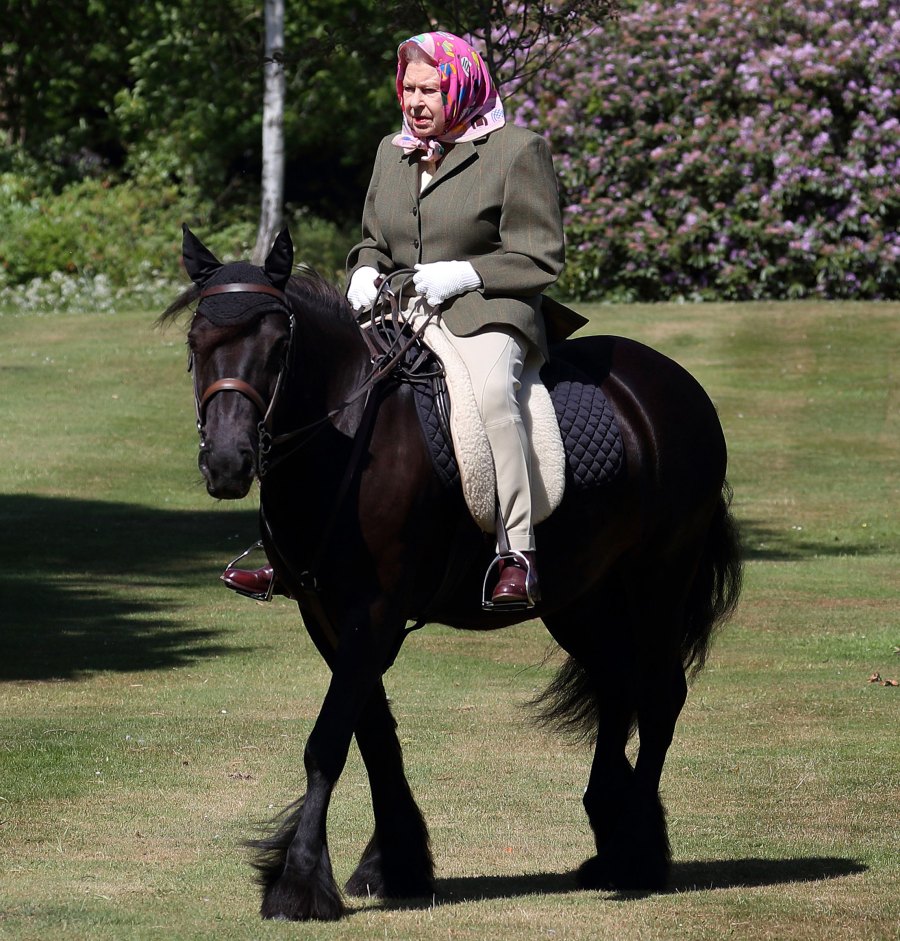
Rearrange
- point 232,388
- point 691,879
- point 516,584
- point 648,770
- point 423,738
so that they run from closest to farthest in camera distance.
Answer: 1. point 232,388
2. point 516,584
3. point 691,879
4. point 648,770
5. point 423,738

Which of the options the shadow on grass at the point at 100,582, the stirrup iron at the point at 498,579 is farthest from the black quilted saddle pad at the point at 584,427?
the shadow on grass at the point at 100,582

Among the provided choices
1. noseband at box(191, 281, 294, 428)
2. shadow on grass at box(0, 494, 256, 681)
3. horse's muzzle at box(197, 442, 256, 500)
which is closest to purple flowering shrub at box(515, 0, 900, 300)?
shadow on grass at box(0, 494, 256, 681)

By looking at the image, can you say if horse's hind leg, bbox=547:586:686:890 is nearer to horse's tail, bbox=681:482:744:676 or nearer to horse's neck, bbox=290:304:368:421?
horse's tail, bbox=681:482:744:676

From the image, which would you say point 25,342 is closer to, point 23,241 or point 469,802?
point 23,241

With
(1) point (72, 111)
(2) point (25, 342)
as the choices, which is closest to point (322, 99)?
(1) point (72, 111)

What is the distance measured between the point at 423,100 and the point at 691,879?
2869 mm

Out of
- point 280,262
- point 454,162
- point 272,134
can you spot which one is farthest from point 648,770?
point 272,134

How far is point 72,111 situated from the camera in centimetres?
3956

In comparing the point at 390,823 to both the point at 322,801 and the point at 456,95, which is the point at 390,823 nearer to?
the point at 322,801

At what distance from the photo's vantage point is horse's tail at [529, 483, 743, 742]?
700 cm

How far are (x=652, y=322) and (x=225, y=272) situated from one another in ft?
65.2

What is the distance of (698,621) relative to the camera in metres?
7.12

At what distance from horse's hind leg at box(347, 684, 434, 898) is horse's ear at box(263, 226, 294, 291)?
4.75ft

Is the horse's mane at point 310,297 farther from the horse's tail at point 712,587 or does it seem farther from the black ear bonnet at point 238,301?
the horse's tail at point 712,587
